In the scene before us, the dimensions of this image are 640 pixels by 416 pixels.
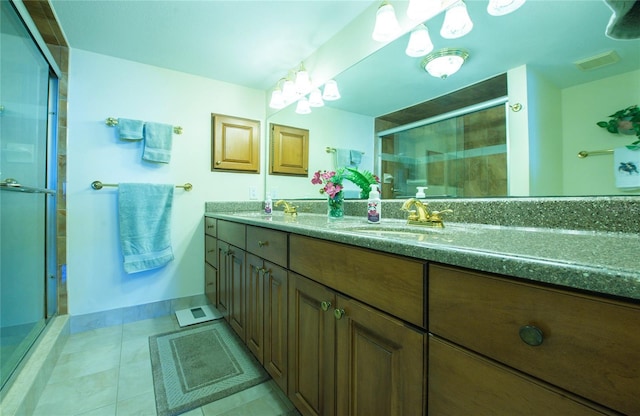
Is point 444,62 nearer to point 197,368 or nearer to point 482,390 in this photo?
point 482,390

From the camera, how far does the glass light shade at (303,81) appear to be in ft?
6.42

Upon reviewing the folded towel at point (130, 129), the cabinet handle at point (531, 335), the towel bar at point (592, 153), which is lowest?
the cabinet handle at point (531, 335)

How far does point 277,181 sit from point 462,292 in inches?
84.2

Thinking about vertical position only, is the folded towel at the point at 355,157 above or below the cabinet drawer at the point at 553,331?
above

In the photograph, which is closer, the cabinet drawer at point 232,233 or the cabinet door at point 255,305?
the cabinet door at point 255,305

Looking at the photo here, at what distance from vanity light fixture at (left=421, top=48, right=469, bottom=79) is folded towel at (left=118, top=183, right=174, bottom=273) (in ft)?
6.52

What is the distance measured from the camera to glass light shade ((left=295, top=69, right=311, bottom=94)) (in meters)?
1.96

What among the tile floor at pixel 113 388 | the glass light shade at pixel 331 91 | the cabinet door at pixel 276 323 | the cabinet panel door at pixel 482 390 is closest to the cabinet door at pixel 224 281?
the tile floor at pixel 113 388

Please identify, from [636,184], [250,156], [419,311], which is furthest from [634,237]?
[250,156]

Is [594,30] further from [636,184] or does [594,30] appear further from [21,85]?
[21,85]

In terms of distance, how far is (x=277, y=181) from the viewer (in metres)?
2.46

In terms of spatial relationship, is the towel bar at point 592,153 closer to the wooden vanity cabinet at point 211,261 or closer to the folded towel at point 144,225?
the wooden vanity cabinet at point 211,261

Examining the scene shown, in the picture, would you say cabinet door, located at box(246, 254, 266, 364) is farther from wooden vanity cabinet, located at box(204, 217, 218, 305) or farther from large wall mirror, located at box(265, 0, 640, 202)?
large wall mirror, located at box(265, 0, 640, 202)

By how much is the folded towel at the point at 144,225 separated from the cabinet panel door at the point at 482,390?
6.98 ft
